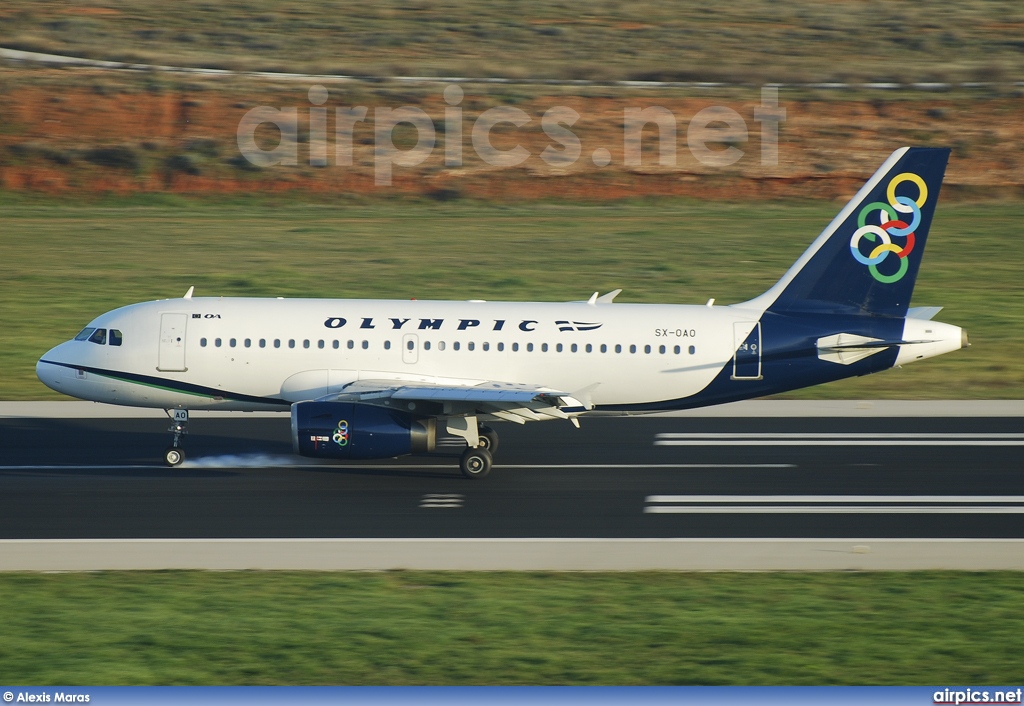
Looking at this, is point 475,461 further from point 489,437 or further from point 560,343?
point 560,343

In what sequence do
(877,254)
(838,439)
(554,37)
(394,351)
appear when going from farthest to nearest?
(554,37) → (838,439) → (877,254) → (394,351)

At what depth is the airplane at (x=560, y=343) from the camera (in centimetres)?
2398

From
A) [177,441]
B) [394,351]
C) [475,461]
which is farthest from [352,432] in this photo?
[177,441]

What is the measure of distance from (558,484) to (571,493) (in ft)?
2.33

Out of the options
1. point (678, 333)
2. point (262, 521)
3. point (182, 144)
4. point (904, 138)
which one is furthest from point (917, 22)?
point (262, 521)

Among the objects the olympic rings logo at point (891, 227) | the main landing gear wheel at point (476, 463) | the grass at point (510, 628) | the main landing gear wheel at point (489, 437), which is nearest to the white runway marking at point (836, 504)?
the main landing gear wheel at point (476, 463)

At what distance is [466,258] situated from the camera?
46406mm

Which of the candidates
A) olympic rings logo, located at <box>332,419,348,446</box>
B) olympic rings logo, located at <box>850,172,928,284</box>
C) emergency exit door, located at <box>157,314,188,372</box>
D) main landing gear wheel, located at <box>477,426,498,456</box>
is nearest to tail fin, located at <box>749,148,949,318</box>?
olympic rings logo, located at <box>850,172,928,284</box>

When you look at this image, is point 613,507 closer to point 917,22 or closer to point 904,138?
point 904,138

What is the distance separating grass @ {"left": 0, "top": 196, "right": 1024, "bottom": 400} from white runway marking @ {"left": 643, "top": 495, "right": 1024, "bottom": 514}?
32.9 ft

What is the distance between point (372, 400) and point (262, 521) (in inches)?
131

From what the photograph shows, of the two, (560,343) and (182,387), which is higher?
(560,343)

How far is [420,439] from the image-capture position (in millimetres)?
22500

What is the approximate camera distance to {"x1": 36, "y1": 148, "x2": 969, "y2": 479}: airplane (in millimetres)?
23984
